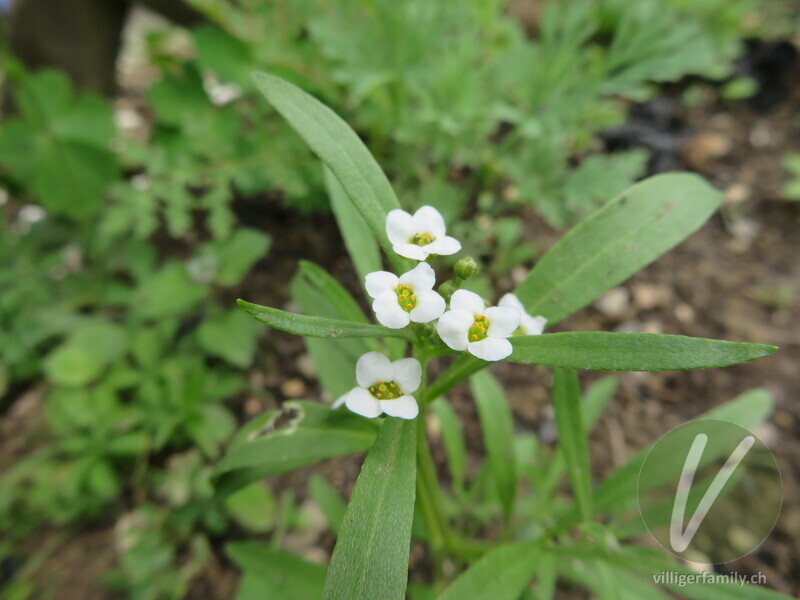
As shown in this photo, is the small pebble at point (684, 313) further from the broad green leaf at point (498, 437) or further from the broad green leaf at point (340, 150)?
the broad green leaf at point (340, 150)

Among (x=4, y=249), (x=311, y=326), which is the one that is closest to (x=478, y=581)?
(x=311, y=326)

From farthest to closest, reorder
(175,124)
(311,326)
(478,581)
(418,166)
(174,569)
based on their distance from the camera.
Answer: (418,166) < (175,124) < (174,569) < (478,581) < (311,326)

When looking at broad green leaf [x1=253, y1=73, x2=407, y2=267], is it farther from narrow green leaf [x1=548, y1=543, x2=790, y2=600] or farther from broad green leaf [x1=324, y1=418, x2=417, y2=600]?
narrow green leaf [x1=548, y1=543, x2=790, y2=600]

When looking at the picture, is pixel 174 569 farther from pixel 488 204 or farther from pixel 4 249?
pixel 488 204

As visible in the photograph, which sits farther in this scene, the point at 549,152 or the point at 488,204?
the point at 488,204

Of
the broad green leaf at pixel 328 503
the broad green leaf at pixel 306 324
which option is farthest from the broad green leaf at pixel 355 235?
the broad green leaf at pixel 328 503

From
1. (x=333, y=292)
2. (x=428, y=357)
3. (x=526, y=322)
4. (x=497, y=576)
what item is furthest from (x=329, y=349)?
(x=497, y=576)
